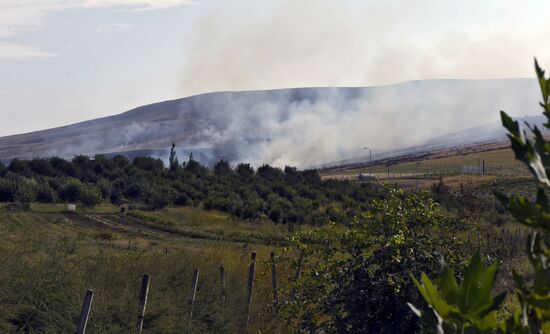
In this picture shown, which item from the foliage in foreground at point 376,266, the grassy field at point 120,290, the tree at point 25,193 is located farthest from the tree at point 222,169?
the foliage in foreground at point 376,266

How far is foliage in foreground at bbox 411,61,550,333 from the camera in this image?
6.19ft

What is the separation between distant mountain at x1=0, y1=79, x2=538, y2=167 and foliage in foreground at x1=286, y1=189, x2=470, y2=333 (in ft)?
335

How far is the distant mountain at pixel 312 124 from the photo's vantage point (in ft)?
417

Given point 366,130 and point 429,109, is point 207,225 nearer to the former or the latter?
point 366,130

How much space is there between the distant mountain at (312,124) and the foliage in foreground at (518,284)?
10897 centimetres

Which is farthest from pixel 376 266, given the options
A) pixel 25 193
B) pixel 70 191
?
pixel 70 191

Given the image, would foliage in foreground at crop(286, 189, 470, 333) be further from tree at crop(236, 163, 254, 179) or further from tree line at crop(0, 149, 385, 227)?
tree at crop(236, 163, 254, 179)

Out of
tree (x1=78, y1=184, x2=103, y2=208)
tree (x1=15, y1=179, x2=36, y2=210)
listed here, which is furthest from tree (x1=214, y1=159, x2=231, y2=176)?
tree (x1=15, y1=179, x2=36, y2=210)

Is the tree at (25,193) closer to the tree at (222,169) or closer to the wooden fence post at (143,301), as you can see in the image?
the tree at (222,169)

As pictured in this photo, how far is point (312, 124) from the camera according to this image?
440 feet

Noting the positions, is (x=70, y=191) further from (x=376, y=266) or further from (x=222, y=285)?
(x=376, y=266)

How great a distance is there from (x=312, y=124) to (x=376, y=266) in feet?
413

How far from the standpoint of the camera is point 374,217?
890 centimetres

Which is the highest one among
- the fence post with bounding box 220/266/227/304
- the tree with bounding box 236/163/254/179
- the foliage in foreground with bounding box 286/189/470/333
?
the tree with bounding box 236/163/254/179
